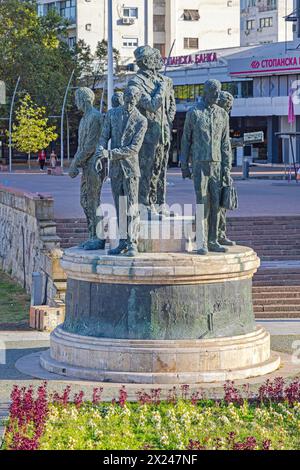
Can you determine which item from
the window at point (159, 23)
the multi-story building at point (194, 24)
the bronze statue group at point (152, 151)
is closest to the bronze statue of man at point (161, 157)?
the bronze statue group at point (152, 151)

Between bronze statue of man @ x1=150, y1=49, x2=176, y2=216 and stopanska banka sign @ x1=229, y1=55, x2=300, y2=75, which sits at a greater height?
stopanska banka sign @ x1=229, y1=55, x2=300, y2=75

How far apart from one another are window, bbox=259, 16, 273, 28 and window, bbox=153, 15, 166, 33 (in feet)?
39.8

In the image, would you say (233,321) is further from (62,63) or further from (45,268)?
(62,63)

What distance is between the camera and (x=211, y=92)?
17.0 meters

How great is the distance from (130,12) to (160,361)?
7786cm

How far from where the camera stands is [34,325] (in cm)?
2106

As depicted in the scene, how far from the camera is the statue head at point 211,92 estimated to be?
1694 cm

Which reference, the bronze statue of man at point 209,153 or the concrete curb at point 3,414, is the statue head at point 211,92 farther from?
the concrete curb at point 3,414

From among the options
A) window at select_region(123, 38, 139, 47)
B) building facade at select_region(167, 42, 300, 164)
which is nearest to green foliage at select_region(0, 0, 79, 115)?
building facade at select_region(167, 42, 300, 164)

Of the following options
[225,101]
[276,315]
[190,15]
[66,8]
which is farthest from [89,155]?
[190,15]

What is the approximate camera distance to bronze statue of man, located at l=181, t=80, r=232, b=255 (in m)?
17.0

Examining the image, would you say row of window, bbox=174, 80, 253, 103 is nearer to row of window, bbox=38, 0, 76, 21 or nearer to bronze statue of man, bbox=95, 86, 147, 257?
row of window, bbox=38, 0, 76, 21

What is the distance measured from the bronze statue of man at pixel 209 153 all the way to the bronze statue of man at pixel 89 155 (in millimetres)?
1438

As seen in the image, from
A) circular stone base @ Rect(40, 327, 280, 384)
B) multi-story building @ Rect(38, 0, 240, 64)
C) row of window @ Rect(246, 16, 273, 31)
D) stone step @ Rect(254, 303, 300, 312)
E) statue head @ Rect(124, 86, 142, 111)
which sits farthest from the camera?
row of window @ Rect(246, 16, 273, 31)
